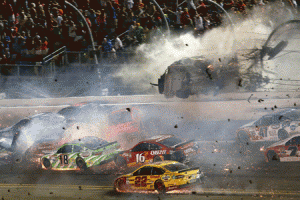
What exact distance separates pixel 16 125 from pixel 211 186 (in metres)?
8.62

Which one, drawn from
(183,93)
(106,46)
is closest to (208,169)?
(183,93)

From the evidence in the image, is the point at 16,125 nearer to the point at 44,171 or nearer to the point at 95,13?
the point at 44,171

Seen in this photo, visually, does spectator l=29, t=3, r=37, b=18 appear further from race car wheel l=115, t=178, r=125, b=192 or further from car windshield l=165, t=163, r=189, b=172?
car windshield l=165, t=163, r=189, b=172

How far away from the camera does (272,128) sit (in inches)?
525

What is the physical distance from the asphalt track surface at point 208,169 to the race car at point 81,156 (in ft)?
0.94

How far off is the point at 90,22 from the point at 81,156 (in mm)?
6961

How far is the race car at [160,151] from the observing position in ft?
41.0

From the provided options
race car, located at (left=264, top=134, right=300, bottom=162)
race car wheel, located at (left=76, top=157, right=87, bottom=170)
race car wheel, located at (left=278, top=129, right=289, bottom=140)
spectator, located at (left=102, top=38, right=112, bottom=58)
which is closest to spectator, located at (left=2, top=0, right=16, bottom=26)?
spectator, located at (left=102, top=38, right=112, bottom=58)

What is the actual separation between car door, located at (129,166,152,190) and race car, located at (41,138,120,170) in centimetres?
228

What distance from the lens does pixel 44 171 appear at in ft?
46.4

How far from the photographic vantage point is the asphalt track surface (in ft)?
35.8

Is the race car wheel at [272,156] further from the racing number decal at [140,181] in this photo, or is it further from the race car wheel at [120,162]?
the race car wheel at [120,162]

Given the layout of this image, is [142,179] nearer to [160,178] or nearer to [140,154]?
[160,178]

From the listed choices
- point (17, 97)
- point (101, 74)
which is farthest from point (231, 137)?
point (17, 97)
